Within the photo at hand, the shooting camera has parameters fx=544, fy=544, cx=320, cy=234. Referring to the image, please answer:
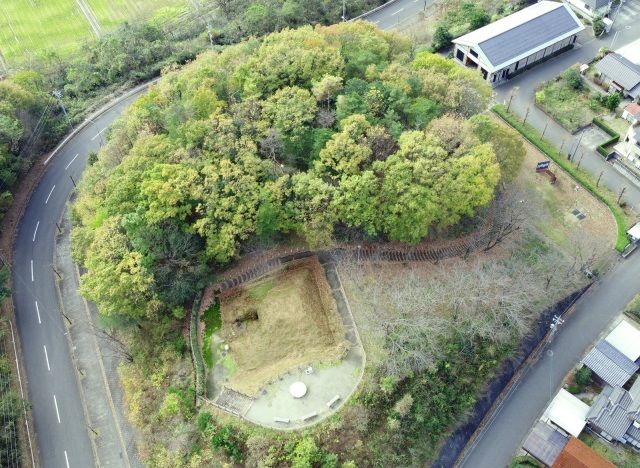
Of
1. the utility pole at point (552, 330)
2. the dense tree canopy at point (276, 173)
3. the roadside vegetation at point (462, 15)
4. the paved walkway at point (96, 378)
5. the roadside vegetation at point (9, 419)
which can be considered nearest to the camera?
the roadside vegetation at point (9, 419)

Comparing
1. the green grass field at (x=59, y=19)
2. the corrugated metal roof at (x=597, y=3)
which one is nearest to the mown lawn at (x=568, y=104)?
the corrugated metal roof at (x=597, y=3)

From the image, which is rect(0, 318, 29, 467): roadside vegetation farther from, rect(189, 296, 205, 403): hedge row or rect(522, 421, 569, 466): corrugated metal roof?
rect(522, 421, 569, 466): corrugated metal roof

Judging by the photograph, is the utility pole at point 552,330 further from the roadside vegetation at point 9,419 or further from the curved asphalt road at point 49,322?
the roadside vegetation at point 9,419

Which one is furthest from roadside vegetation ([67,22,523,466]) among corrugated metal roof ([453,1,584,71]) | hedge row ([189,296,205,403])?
corrugated metal roof ([453,1,584,71])

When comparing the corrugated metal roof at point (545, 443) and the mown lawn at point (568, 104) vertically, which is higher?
the mown lawn at point (568, 104)

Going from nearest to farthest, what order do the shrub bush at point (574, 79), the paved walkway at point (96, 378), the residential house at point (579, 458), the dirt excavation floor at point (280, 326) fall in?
the residential house at point (579, 458)
the dirt excavation floor at point (280, 326)
the paved walkway at point (96, 378)
the shrub bush at point (574, 79)

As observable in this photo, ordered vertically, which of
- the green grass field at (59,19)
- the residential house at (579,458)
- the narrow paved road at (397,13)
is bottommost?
the residential house at (579,458)
